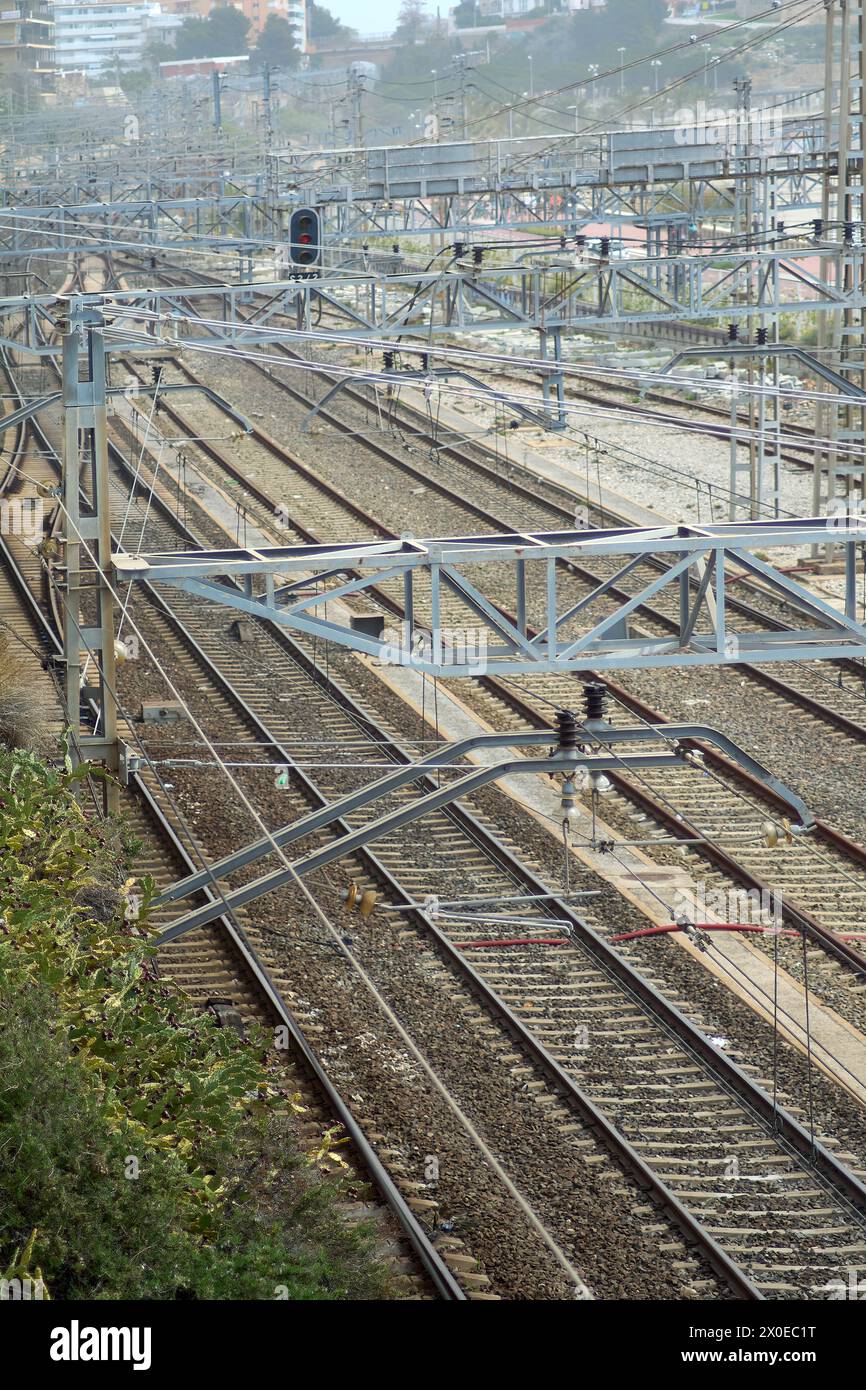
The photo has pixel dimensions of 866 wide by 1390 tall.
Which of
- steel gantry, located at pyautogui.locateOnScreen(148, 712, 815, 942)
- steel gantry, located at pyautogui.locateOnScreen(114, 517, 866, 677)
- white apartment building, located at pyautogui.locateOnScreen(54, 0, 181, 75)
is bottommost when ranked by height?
steel gantry, located at pyautogui.locateOnScreen(148, 712, 815, 942)

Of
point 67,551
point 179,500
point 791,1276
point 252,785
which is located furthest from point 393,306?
point 791,1276

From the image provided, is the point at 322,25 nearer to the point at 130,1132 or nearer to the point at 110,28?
the point at 110,28

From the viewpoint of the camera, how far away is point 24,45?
285 feet

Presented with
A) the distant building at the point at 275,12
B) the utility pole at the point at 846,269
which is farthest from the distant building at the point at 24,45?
the utility pole at the point at 846,269

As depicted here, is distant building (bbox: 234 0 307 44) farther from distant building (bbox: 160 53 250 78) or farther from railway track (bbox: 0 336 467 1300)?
railway track (bbox: 0 336 467 1300)

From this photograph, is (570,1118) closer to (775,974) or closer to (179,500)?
(775,974)

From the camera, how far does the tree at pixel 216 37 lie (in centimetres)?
12056

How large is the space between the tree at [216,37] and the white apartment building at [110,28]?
9.50ft

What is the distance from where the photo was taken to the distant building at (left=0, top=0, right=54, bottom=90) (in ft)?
274

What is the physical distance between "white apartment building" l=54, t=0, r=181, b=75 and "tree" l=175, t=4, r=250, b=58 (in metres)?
2.90

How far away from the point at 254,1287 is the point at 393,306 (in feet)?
135

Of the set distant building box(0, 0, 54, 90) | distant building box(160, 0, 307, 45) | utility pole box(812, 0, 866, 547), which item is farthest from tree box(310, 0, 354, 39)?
utility pole box(812, 0, 866, 547)

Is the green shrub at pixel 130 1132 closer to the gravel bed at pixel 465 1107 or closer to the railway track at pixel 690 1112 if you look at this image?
the gravel bed at pixel 465 1107

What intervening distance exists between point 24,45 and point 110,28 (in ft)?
147
